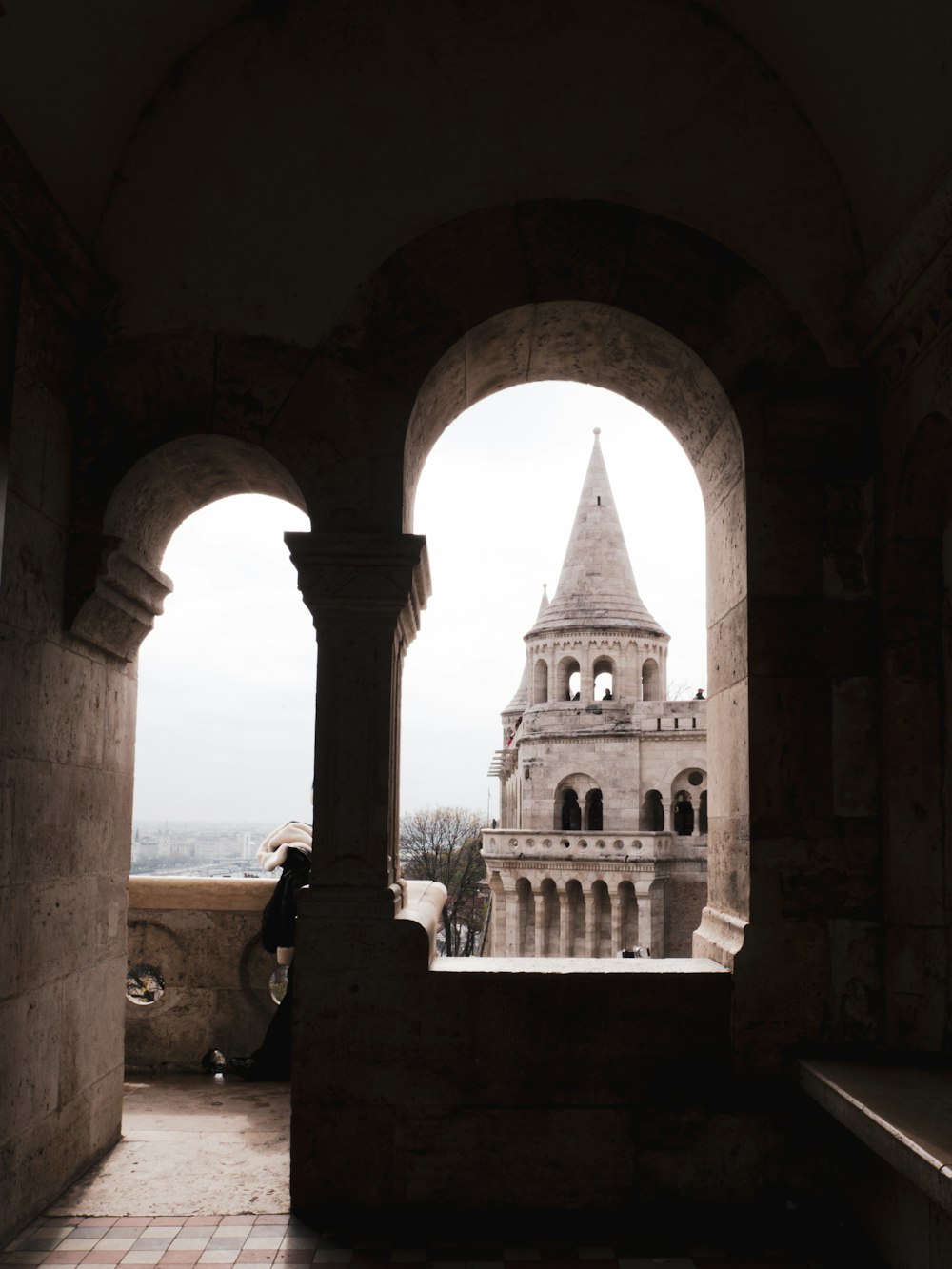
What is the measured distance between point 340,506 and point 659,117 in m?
1.93

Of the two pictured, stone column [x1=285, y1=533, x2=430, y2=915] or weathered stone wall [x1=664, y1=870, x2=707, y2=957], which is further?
weathered stone wall [x1=664, y1=870, x2=707, y2=957]

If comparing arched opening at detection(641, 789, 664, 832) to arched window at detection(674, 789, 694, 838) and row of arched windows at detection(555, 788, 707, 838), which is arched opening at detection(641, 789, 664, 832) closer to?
row of arched windows at detection(555, 788, 707, 838)

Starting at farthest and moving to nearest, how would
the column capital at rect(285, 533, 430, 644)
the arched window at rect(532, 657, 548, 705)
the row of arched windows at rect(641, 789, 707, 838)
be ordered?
the arched window at rect(532, 657, 548, 705)
the row of arched windows at rect(641, 789, 707, 838)
the column capital at rect(285, 533, 430, 644)

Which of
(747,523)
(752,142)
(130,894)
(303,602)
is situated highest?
(752,142)

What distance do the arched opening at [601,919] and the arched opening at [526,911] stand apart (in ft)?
6.56

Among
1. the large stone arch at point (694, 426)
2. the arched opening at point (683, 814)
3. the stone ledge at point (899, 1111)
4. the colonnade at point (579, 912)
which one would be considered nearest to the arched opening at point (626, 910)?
the colonnade at point (579, 912)

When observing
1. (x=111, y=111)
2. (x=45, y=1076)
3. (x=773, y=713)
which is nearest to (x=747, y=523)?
(x=773, y=713)

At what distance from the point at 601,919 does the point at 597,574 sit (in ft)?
40.0

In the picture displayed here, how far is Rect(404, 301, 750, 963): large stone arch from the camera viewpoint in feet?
12.9

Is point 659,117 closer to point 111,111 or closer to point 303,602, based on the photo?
point 111,111

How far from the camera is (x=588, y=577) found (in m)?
39.0

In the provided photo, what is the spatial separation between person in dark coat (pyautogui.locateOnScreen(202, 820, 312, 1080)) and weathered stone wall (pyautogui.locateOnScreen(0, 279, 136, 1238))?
777mm

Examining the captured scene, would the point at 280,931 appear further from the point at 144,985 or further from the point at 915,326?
the point at 915,326

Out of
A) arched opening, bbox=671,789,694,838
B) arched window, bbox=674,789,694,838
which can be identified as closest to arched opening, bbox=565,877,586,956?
arched opening, bbox=671,789,694,838
